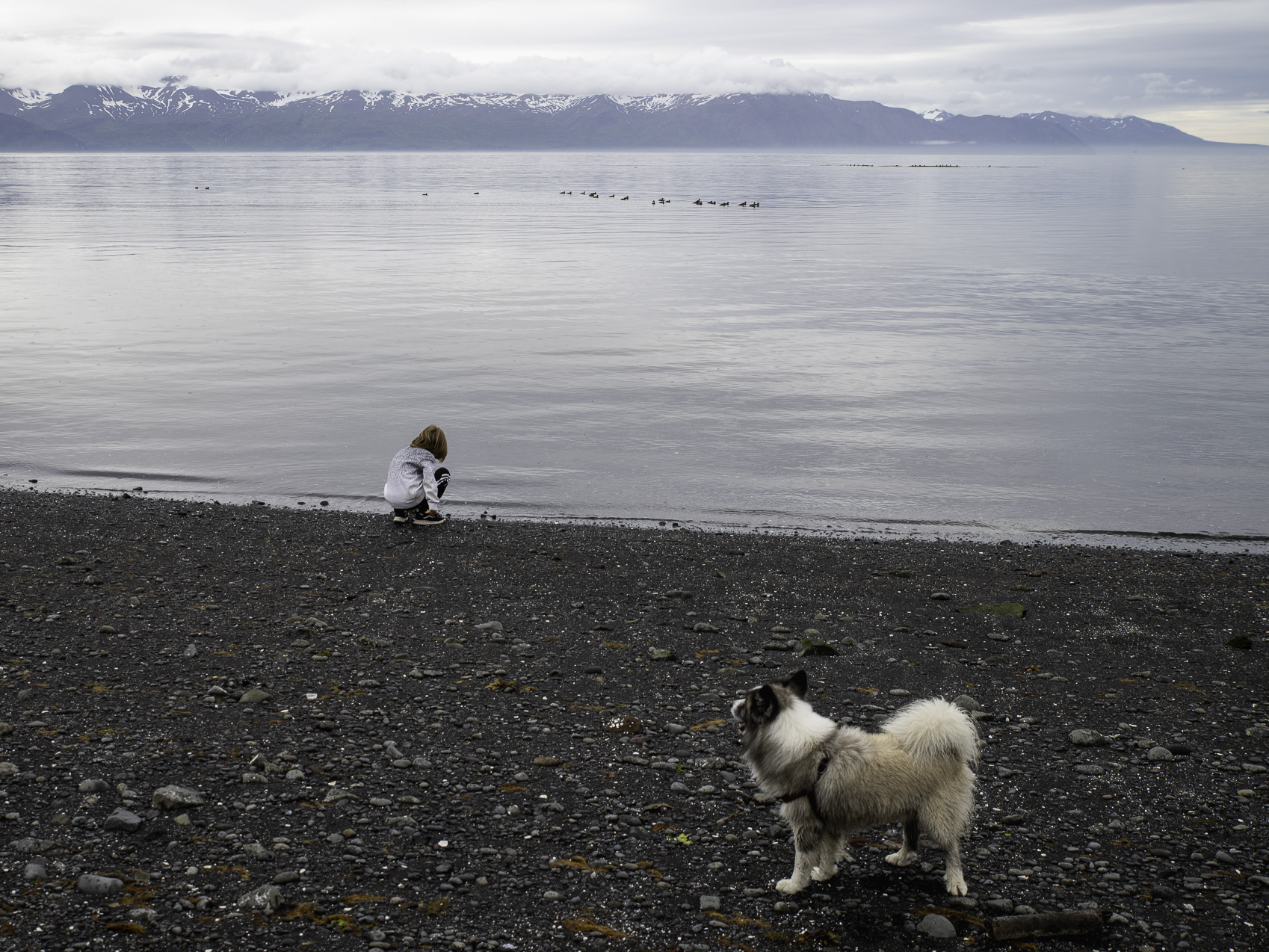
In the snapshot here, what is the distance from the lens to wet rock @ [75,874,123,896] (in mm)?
5512

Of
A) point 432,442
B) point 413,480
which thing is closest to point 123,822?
point 413,480

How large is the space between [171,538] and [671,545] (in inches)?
244

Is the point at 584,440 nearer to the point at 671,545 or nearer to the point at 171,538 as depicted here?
the point at 671,545

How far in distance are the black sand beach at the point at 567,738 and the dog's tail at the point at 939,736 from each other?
87cm

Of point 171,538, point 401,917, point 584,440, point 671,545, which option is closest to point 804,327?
point 584,440

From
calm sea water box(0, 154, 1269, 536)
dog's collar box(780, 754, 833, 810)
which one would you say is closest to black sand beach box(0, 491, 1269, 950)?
dog's collar box(780, 754, 833, 810)

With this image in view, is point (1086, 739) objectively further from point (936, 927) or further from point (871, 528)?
point (871, 528)

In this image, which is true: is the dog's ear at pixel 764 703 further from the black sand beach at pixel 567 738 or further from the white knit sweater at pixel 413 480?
the white knit sweater at pixel 413 480

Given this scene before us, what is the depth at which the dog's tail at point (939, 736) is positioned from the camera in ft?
18.4

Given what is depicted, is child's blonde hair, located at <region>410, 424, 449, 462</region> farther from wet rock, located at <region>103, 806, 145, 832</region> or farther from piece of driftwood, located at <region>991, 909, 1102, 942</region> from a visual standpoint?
piece of driftwood, located at <region>991, 909, 1102, 942</region>

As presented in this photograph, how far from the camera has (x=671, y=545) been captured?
12.8m

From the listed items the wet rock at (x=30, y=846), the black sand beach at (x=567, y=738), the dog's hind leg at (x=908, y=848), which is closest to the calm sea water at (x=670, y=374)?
the black sand beach at (x=567, y=738)

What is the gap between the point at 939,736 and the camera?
5.60 meters

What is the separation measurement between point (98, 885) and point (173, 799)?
86 cm
